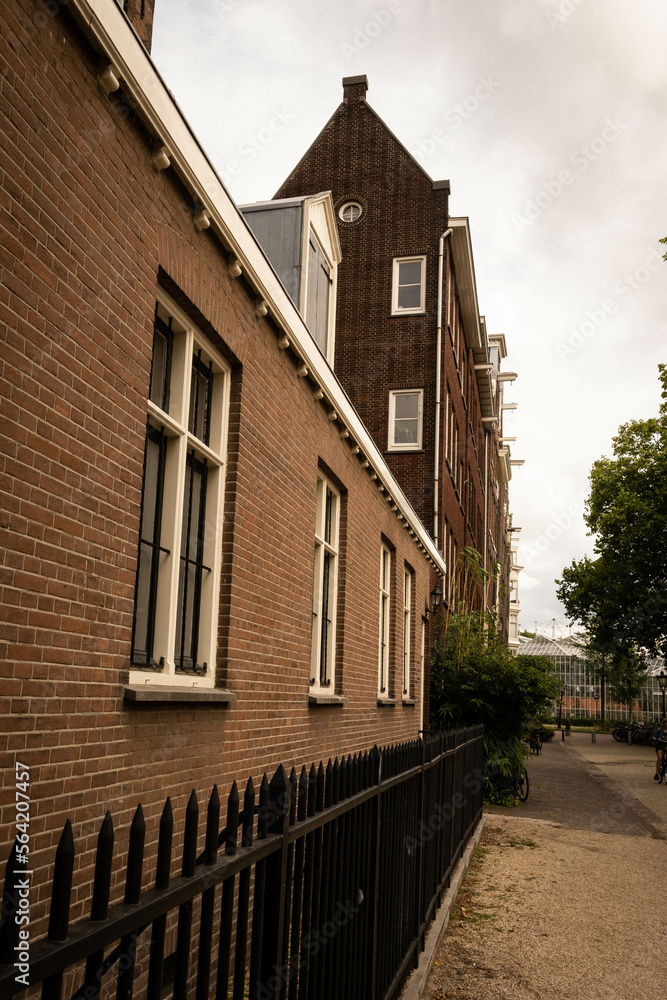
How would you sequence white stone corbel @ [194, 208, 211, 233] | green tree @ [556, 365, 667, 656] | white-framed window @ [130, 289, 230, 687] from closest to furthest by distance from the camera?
white-framed window @ [130, 289, 230, 687] < white stone corbel @ [194, 208, 211, 233] < green tree @ [556, 365, 667, 656]

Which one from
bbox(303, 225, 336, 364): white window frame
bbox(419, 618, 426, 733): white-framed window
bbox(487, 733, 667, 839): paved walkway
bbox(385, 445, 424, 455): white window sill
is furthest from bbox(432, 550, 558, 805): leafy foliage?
bbox(303, 225, 336, 364): white window frame

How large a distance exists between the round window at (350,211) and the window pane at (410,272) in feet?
5.60

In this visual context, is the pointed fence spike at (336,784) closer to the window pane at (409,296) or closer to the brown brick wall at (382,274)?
the brown brick wall at (382,274)

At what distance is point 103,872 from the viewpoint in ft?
5.27

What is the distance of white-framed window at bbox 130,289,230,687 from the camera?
4926mm

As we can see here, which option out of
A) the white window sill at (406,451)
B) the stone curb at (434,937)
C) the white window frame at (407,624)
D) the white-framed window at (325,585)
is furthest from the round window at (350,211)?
the stone curb at (434,937)

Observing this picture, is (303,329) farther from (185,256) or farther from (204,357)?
(185,256)

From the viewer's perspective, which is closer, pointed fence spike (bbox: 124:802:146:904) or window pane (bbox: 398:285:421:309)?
pointed fence spike (bbox: 124:802:146:904)

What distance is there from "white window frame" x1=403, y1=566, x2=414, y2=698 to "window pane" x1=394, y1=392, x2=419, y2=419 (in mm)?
5670

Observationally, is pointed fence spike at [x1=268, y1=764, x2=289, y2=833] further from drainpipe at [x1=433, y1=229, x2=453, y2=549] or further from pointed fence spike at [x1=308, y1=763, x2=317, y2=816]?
drainpipe at [x1=433, y1=229, x2=453, y2=549]

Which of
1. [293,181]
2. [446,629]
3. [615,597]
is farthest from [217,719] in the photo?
[615,597]

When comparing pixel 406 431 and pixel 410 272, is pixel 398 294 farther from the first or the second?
pixel 406 431

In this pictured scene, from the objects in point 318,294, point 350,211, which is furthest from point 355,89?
point 318,294

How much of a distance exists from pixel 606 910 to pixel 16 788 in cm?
644
